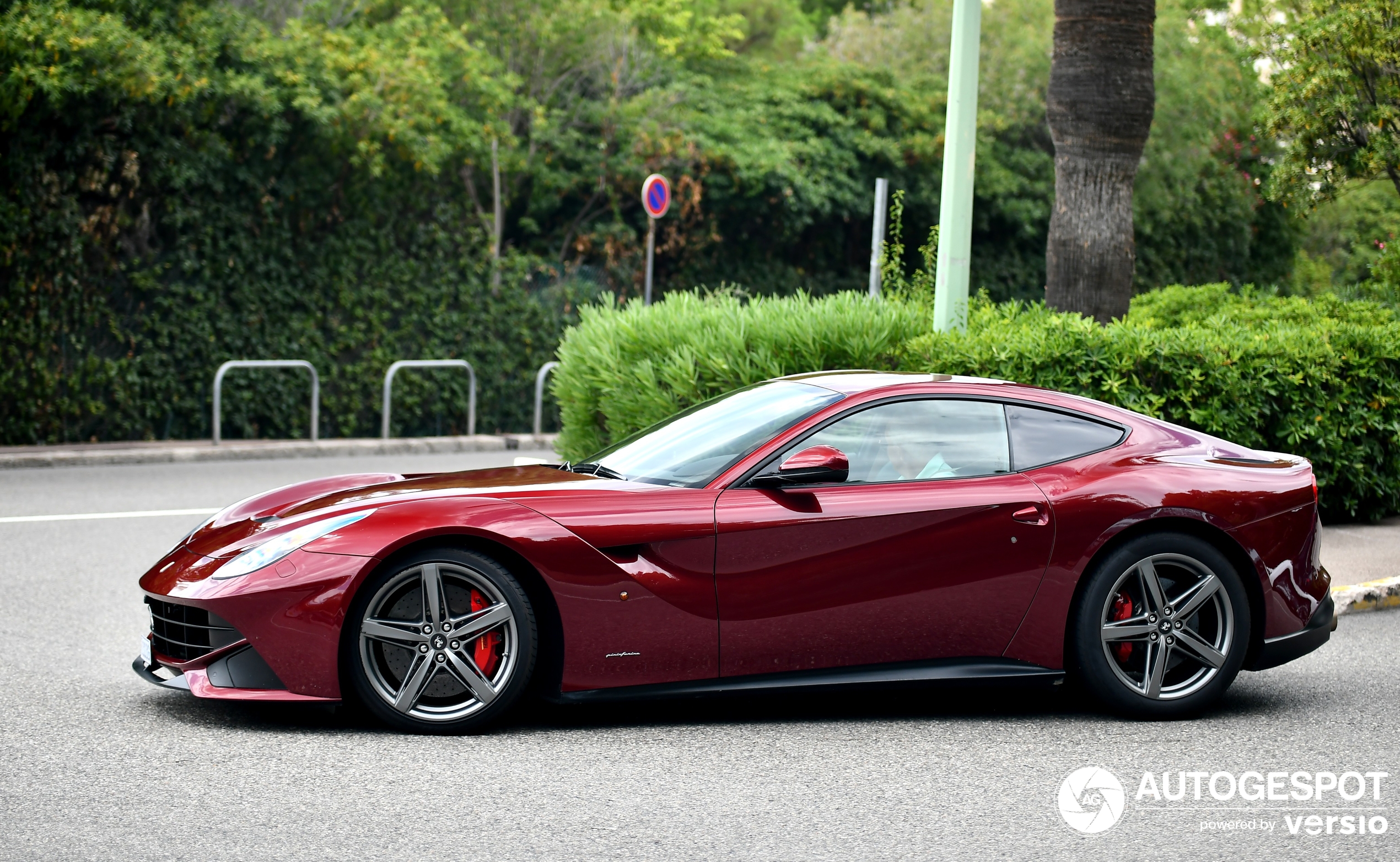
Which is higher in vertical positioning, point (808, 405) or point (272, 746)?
point (808, 405)

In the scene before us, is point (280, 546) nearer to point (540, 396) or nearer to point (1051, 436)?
point (1051, 436)

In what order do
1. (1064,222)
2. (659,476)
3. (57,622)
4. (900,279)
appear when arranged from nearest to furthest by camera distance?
(659,476) → (57,622) → (1064,222) → (900,279)

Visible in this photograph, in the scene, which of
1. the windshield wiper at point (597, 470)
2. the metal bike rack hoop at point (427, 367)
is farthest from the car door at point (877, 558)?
the metal bike rack hoop at point (427, 367)

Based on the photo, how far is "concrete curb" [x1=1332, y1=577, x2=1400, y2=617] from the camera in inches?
318

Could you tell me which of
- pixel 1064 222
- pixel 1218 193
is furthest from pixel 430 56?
pixel 1218 193

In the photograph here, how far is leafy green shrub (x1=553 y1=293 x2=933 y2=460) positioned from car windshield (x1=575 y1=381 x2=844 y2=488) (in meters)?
3.42

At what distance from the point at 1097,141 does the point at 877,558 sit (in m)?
7.00

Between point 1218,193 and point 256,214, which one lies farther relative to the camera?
point 1218,193

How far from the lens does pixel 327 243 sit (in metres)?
17.3

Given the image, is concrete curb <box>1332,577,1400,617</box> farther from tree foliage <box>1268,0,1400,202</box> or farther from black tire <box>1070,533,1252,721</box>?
tree foliage <box>1268,0,1400,202</box>

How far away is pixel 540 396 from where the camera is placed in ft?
59.7

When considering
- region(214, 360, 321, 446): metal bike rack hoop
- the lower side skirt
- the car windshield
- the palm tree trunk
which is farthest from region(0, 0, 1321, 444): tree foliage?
the lower side skirt

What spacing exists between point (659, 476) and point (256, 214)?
12237 millimetres

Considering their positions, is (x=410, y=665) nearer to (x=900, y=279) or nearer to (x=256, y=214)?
(x=900, y=279)
